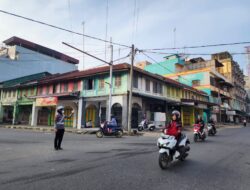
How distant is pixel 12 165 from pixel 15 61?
36133mm

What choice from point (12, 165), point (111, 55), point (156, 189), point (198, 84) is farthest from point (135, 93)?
point (198, 84)

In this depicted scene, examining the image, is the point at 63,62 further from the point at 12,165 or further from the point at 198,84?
the point at 12,165

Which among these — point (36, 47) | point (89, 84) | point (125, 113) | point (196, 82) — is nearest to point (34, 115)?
point (89, 84)

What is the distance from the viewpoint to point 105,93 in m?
22.1

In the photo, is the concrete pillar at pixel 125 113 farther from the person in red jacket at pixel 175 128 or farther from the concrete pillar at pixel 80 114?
the person in red jacket at pixel 175 128

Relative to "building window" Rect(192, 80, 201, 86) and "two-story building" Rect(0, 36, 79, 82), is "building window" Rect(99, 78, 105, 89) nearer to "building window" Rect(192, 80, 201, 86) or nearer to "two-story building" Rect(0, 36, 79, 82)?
"two-story building" Rect(0, 36, 79, 82)

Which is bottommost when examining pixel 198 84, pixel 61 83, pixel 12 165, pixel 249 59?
pixel 12 165

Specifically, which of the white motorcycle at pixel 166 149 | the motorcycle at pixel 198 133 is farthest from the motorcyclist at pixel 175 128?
the motorcycle at pixel 198 133

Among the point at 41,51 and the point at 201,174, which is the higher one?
the point at 41,51

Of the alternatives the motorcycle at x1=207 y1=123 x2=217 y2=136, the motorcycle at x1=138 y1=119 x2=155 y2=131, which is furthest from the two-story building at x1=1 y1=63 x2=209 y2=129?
the motorcycle at x1=207 y1=123 x2=217 y2=136

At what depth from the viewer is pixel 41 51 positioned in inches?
1679

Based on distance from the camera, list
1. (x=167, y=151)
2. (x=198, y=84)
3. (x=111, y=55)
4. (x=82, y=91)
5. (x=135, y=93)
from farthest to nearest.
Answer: (x=198, y=84) < (x=82, y=91) < (x=135, y=93) < (x=111, y=55) < (x=167, y=151)

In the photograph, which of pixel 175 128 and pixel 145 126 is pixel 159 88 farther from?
pixel 175 128

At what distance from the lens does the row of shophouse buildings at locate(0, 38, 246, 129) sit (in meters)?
21.8
